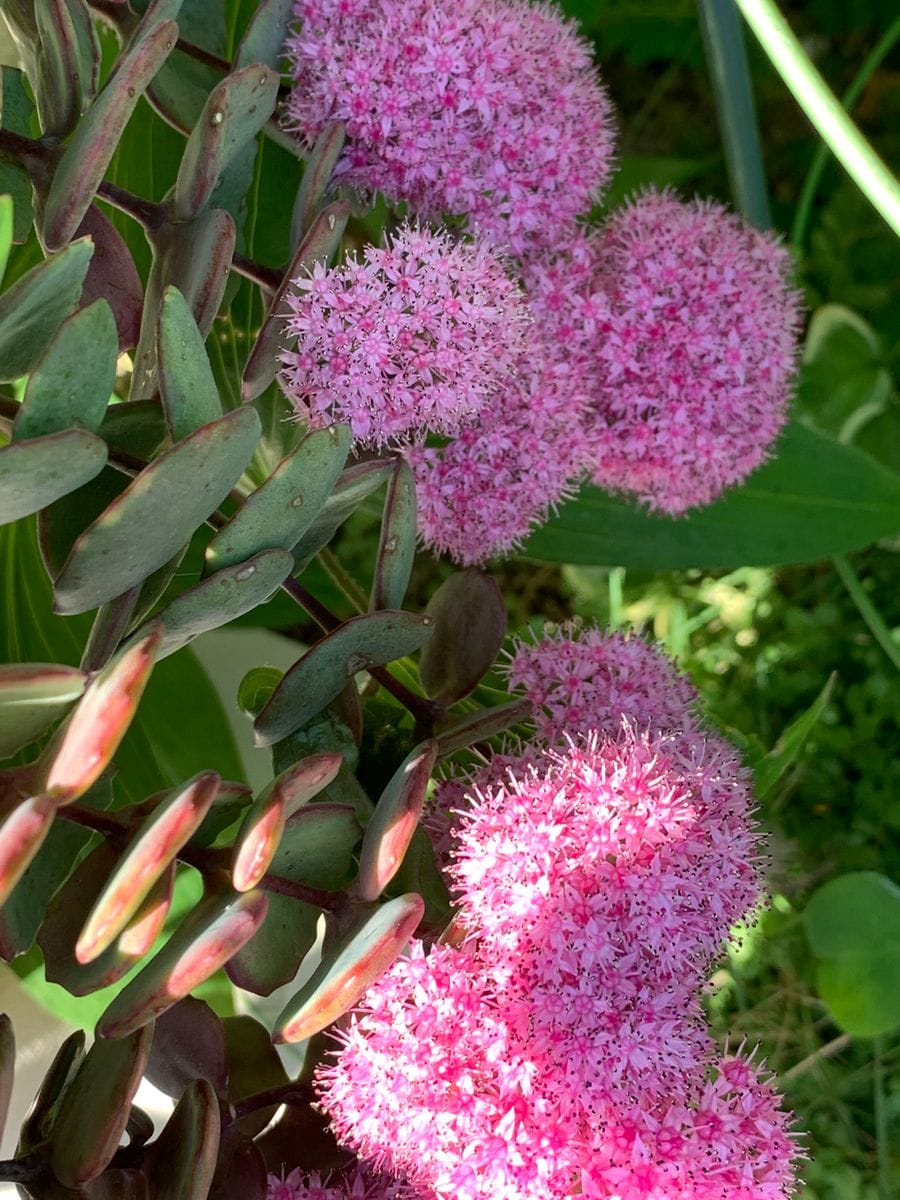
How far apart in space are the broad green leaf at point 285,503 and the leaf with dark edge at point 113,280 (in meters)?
0.11

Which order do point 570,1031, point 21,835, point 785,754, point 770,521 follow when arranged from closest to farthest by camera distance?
point 21,835 < point 570,1031 < point 785,754 < point 770,521

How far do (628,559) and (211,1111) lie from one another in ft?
1.63

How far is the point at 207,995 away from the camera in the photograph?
27.1 inches

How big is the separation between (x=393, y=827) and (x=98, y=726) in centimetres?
11

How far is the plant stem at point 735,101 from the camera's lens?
711mm

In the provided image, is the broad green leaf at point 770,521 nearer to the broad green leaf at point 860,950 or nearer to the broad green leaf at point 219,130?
the broad green leaf at point 860,950

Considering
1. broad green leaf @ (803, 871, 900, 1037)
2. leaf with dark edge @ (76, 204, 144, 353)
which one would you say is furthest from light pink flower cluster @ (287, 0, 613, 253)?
broad green leaf @ (803, 871, 900, 1037)

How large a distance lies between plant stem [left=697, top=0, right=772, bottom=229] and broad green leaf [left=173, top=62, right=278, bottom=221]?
1.32ft

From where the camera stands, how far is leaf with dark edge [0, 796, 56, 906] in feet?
0.91

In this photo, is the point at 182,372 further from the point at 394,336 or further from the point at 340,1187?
the point at 340,1187

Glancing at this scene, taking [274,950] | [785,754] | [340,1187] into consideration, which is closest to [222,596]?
[274,950]

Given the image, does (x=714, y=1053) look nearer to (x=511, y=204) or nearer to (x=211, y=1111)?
(x=211, y=1111)

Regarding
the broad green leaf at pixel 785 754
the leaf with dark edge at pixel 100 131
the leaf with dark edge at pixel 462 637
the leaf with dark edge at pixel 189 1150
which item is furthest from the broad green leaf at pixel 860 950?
the leaf with dark edge at pixel 100 131

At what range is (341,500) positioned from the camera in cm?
41
